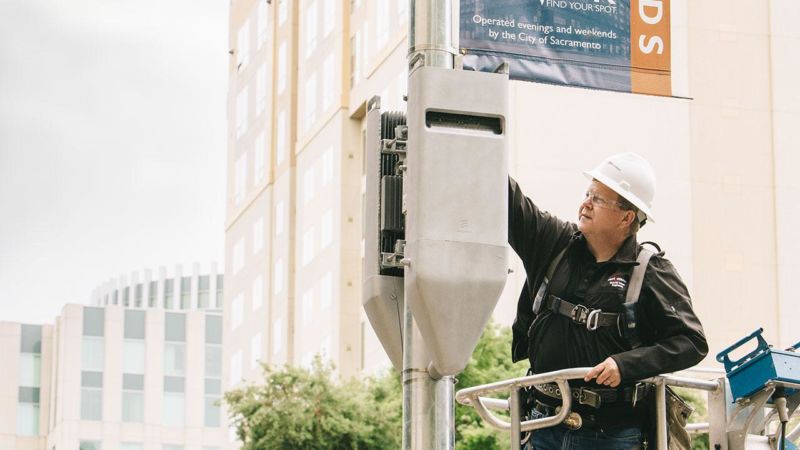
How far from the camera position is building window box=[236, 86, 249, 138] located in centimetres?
8406

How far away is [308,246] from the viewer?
228ft

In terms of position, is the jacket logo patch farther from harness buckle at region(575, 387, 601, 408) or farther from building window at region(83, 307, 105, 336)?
building window at region(83, 307, 105, 336)

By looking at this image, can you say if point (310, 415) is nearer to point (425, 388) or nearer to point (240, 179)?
point (425, 388)

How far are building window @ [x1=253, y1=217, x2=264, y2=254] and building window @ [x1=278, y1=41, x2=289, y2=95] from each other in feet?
20.7

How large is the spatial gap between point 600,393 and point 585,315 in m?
0.37

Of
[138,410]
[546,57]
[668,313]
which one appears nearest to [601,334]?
[668,313]

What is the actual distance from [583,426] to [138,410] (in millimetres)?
106546

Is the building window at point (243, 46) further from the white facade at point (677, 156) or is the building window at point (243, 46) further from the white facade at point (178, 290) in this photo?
the white facade at point (178, 290)

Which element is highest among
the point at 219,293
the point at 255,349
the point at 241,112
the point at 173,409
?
the point at 241,112

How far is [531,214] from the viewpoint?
328 inches

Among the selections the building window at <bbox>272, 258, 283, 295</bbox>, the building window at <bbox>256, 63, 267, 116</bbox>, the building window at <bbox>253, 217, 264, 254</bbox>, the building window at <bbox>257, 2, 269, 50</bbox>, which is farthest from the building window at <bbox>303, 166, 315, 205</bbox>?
the building window at <bbox>257, 2, 269, 50</bbox>

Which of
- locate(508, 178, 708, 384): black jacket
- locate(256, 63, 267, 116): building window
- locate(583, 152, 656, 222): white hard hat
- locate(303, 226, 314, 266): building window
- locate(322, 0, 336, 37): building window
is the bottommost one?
locate(508, 178, 708, 384): black jacket

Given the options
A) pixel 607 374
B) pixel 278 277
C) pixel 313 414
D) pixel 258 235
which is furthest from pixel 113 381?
pixel 607 374

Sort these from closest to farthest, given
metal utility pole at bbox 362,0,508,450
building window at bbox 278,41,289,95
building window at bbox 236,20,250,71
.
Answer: metal utility pole at bbox 362,0,508,450 < building window at bbox 278,41,289,95 < building window at bbox 236,20,250,71
